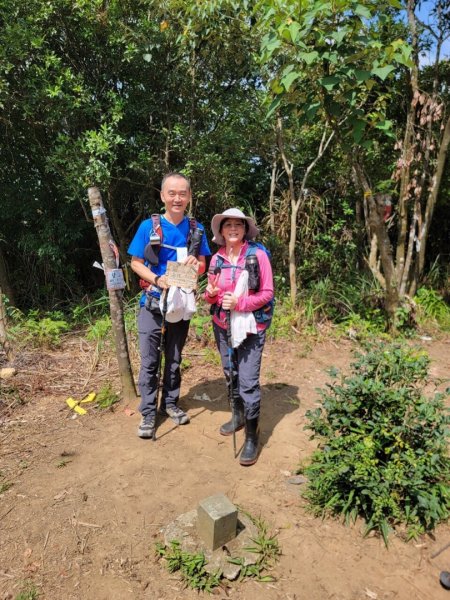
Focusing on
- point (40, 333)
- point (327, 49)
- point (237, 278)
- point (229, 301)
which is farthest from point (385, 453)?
point (40, 333)

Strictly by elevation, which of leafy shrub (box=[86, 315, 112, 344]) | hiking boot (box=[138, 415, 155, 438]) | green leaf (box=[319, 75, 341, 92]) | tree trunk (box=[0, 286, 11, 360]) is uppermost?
green leaf (box=[319, 75, 341, 92])

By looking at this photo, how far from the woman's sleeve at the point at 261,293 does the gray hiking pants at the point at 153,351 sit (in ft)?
2.26

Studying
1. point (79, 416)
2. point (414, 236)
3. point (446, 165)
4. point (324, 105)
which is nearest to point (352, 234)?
point (414, 236)

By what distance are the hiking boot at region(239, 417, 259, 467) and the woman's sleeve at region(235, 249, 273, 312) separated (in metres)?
0.82

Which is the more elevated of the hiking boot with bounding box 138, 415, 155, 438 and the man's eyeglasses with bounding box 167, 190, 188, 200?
the man's eyeglasses with bounding box 167, 190, 188, 200

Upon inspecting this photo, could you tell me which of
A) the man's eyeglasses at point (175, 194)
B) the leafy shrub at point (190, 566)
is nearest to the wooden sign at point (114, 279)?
the man's eyeglasses at point (175, 194)

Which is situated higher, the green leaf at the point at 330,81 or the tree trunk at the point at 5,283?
the green leaf at the point at 330,81

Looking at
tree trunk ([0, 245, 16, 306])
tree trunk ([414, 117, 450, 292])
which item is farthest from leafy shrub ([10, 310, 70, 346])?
tree trunk ([414, 117, 450, 292])

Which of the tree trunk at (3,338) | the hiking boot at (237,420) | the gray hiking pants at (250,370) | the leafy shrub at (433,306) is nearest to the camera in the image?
the gray hiking pants at (250,370)

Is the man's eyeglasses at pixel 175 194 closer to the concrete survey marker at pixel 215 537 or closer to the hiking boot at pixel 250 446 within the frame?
the hiking boot at pixel 250 446

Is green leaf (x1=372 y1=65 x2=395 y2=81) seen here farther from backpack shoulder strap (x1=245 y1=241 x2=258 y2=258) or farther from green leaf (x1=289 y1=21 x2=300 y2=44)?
backpack shoulder strap (x1=245 y1=241 x2=258 y2=258)

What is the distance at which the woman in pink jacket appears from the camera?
281 centimetres

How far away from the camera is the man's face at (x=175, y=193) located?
2.94m

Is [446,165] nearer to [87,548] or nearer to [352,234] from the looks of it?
[352,234]
